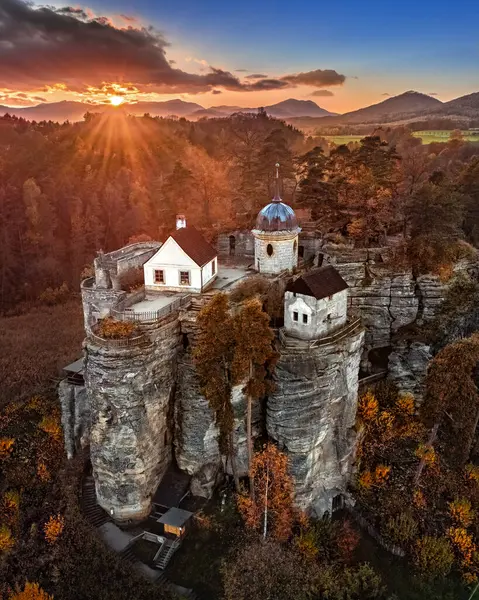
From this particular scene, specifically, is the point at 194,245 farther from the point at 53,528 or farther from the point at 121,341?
the point at 53,528

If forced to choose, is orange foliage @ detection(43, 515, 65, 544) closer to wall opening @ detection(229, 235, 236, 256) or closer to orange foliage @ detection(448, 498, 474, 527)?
orange foliage @ detection(448, 498, 474, 527)

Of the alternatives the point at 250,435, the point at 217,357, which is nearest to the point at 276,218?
the point at 217,357

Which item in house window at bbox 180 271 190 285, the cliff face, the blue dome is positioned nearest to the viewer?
the cliff face

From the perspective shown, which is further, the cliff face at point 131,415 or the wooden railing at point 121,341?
the cliff face at point 131,415

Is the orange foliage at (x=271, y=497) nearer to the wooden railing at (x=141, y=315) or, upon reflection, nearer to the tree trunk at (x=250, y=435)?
the tree trunk at (x=250, y=435)

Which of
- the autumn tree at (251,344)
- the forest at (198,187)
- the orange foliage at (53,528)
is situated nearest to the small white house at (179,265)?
the autumn tree at (251,344)

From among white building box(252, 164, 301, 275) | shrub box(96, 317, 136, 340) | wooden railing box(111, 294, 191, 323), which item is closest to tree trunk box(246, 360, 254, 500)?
wooden railing box(111, 294, 191, 323)
